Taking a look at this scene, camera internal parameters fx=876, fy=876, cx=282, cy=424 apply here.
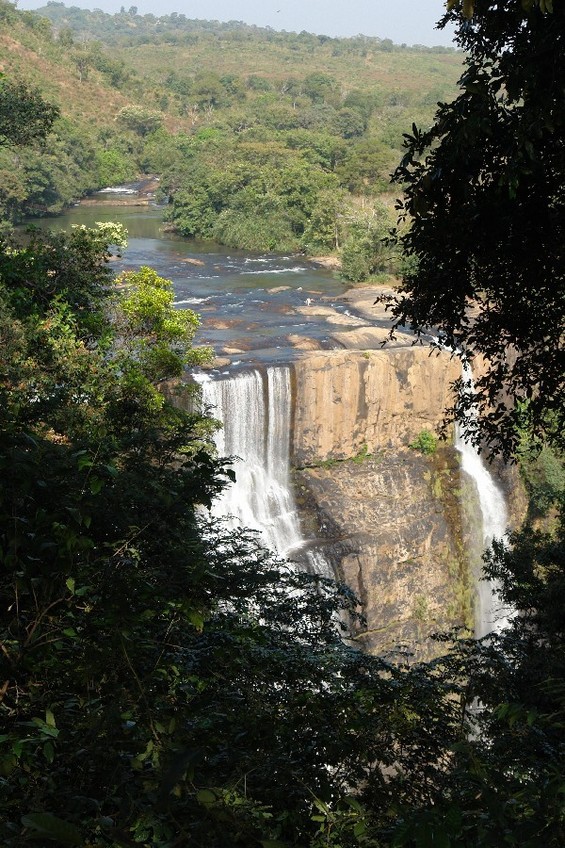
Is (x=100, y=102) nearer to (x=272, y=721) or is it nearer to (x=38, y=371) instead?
(x=38, y=371)

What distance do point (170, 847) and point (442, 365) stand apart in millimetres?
16914

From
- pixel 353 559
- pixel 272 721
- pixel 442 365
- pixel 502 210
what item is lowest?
pixel 353 559

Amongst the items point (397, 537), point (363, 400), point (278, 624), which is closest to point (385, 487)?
point (397, 537)

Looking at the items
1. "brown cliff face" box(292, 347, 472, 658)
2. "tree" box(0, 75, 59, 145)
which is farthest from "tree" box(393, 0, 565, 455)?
"brown cliff face" box(292, 347, 472, 658)

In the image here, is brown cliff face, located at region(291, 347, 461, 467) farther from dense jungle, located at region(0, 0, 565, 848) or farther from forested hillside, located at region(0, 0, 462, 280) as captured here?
→ dense jungle, located at region(0, 0, 565, 848)

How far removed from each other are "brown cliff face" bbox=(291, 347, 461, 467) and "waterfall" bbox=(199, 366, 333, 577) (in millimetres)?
357

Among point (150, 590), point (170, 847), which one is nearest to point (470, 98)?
point (150, 590)

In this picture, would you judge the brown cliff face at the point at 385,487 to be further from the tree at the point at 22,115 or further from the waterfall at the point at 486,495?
the tree at the point at 22,115

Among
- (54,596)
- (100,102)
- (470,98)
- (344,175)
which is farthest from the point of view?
(100,102)

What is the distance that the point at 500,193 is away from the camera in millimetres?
4844

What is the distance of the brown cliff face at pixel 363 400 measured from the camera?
17.4 m

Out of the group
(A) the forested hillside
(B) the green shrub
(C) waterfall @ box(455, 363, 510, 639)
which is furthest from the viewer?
(A) the forested hillside

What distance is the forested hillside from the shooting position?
33.1m

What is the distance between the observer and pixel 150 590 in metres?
3.29
